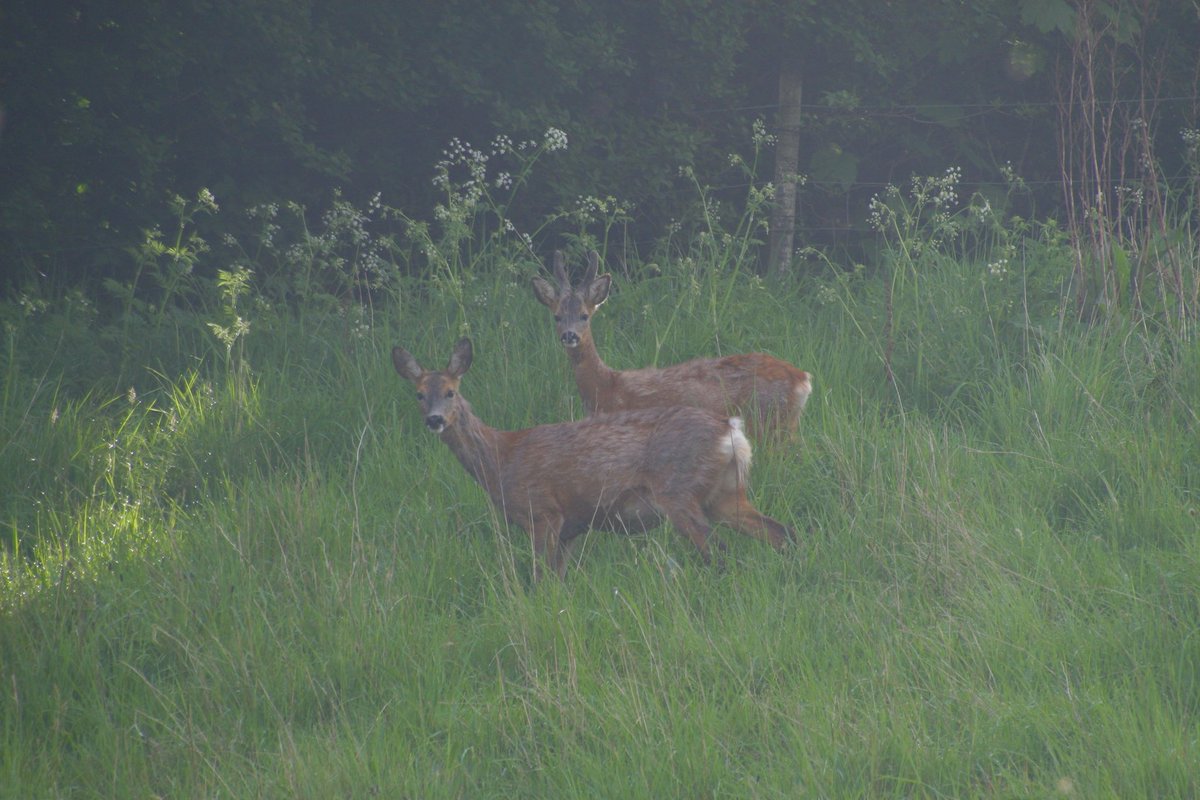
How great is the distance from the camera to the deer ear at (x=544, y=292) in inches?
301

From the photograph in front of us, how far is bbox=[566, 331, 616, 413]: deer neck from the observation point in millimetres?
7180

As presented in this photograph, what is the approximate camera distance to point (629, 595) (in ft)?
15.5

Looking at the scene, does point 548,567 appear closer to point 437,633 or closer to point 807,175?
point 437,633

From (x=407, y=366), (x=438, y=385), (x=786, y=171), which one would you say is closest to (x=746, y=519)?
(x=438, y=385)

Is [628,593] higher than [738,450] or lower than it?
lower

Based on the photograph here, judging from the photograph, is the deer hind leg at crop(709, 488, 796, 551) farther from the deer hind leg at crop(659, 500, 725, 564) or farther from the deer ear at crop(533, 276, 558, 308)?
the deer ear at crop(533, 276, 558, 308)

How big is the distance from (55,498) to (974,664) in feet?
13.9

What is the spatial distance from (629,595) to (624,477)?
1.02 meters

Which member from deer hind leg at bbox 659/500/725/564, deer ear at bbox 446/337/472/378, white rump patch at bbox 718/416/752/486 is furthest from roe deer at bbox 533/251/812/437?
deer ear at bbox 446/337/472/378

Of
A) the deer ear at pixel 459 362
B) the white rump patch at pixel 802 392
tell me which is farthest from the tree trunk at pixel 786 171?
the deer ear at pixel 459 362

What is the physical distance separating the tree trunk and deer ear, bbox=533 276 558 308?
252 centimetres

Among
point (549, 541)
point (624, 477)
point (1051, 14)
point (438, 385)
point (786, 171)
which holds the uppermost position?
point (1051, 14)

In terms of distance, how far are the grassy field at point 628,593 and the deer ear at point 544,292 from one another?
28 cm

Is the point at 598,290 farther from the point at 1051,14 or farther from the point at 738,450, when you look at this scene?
the point at 1051,14
